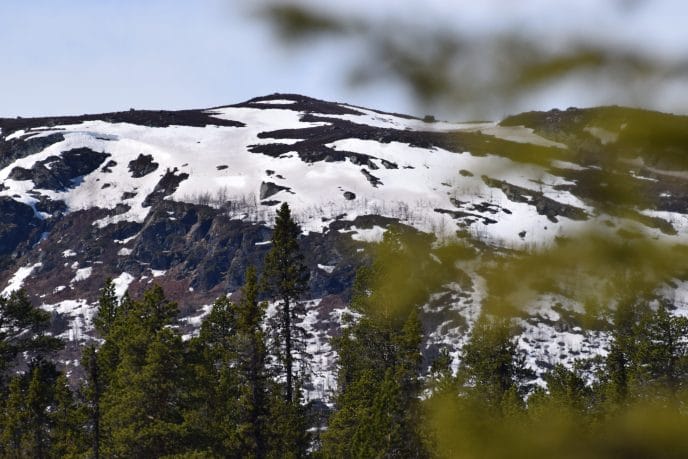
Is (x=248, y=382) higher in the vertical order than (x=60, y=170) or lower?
higher

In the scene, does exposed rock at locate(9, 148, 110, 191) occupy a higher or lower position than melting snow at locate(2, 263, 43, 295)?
higher

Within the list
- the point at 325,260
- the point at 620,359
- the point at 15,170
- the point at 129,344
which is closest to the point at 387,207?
the point at 325,260

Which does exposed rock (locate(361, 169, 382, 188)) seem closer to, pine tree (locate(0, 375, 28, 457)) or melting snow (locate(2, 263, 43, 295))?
melting snow (locate(2, 263, 43, 295))

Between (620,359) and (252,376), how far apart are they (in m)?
18.1

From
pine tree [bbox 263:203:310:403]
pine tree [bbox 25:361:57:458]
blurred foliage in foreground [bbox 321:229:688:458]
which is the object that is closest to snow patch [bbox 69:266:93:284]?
pine tree [bbox 263:203:310:403]

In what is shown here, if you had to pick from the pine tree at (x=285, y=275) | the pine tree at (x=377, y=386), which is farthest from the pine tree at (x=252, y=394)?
the pine tree at (x=285, y=275)

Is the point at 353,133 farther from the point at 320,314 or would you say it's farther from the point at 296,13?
the point at 296,13

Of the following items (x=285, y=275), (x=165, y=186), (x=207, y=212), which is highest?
(x=285, y=275)

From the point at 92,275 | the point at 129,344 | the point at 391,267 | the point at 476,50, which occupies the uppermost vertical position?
the point at 476,50

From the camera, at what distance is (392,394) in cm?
2773

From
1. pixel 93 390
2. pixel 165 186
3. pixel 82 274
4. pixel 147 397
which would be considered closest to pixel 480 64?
pixel 147 397

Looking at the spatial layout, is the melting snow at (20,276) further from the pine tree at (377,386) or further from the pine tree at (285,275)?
the pine tree at (377,386)

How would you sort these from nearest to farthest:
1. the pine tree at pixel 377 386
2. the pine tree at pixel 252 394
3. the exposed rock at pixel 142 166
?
the pine tree at pixel 377 386
the pine tree at pixel 252 394
the exposed rock at pixel 142 166

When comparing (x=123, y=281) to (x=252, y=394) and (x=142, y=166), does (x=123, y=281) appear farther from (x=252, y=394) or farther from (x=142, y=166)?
(x=252, y=394)
